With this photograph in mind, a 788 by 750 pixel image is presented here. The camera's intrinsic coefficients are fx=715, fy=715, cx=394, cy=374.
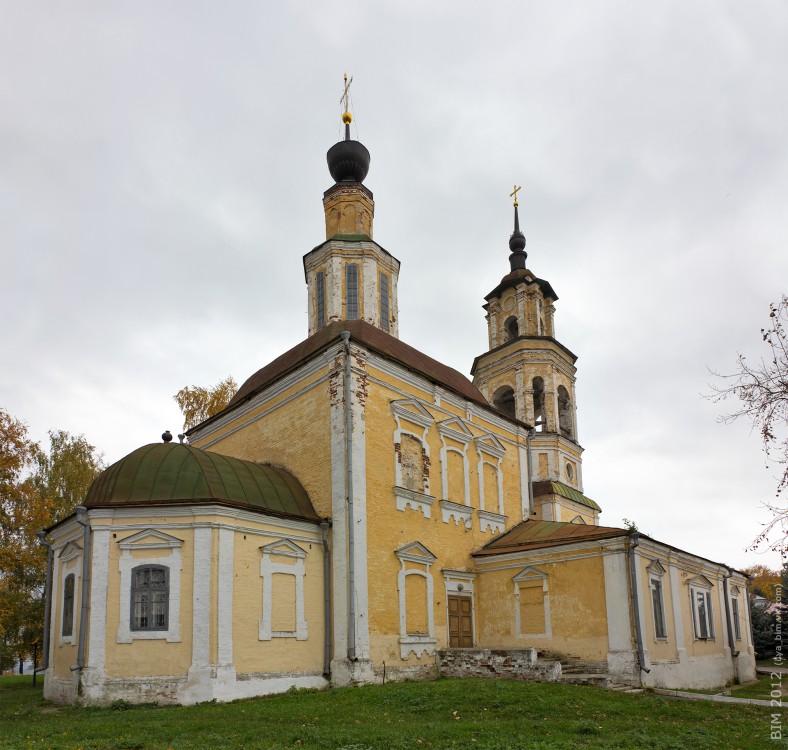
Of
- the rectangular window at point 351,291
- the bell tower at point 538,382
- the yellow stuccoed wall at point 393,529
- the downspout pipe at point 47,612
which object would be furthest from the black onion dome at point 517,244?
the downspout pipe at point 47,612

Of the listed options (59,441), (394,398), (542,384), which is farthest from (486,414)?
(59,441)

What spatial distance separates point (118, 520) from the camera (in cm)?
1429

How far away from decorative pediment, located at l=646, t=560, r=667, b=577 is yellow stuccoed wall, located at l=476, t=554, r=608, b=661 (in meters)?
1.34

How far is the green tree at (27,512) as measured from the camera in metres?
22.1

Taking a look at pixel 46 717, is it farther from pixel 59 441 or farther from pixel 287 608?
pixel 59 441

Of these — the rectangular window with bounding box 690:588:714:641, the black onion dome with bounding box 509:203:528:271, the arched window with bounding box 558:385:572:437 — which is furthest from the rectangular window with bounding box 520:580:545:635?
the black onion dome with bounding box 509:203:528:271

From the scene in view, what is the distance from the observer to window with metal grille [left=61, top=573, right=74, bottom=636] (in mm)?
14668

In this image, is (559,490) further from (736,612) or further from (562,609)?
(562,609)

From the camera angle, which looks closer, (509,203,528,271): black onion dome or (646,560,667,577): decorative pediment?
(646,560,667,577): decorative pediment

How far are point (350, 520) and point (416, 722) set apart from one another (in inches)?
231

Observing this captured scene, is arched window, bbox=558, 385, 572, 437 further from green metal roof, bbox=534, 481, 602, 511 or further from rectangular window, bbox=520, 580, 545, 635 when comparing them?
rectangular window, bbox=520, 580, 545, 635

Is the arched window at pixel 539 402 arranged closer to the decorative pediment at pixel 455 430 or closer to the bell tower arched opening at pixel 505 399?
the bell tower arched opening at pixel 505 399

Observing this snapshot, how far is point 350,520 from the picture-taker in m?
16.1

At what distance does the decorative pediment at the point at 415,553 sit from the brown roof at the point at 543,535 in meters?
2.30
